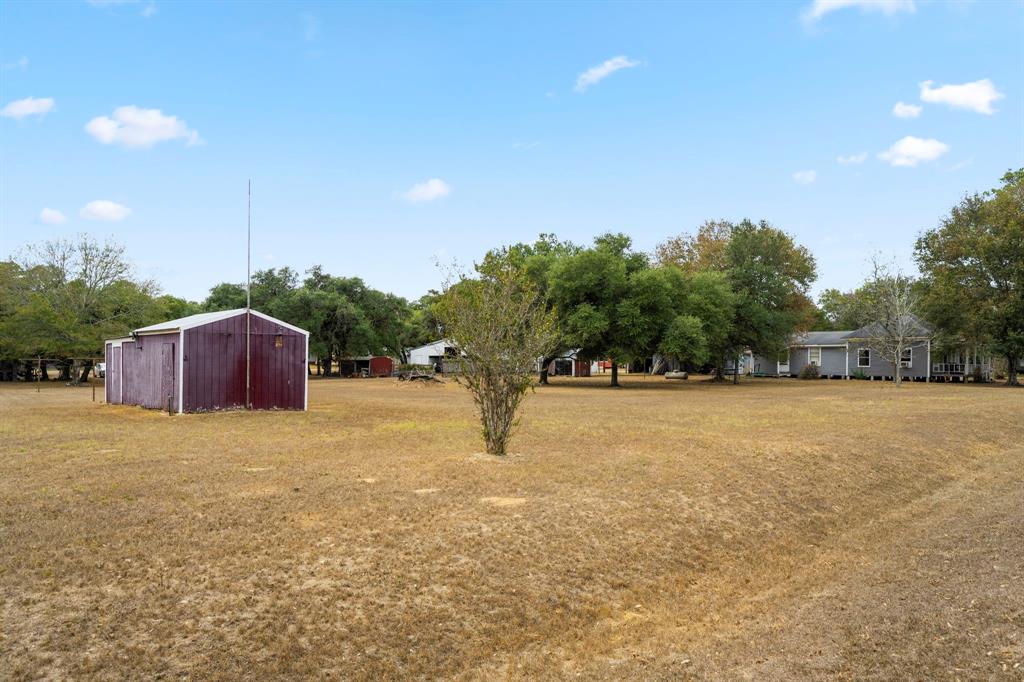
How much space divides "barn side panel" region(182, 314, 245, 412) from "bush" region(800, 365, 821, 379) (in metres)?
46.8

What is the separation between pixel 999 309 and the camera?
39.2m

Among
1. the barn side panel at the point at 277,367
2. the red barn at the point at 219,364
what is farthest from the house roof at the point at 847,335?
the red barn at the point at 219,364

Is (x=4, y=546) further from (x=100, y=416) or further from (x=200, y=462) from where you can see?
(x=100, y=416)

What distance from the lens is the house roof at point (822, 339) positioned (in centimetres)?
5419

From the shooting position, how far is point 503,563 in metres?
6.92

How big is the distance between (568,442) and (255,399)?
1205 cm

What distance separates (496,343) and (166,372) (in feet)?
46.0

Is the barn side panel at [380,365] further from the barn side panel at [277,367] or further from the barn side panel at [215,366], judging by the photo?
the barn side panel at [215,366]

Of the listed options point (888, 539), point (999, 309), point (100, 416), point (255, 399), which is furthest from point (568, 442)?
point (999, 309)

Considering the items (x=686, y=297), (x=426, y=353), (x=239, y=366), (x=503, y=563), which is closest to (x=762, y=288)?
(x=686, y=297)

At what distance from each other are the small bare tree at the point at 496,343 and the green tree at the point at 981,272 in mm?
38451

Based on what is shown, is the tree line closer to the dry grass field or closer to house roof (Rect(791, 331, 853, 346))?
house roof (Rect(791, 331, 853, 346))

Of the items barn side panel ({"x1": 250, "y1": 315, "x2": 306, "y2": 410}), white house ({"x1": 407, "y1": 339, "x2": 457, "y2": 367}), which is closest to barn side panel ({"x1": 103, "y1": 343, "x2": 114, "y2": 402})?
barn side panel ({"x1": 250, "y1": 315, "x2": 306, "y2": 410})

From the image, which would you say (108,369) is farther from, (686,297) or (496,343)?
(686,297)
